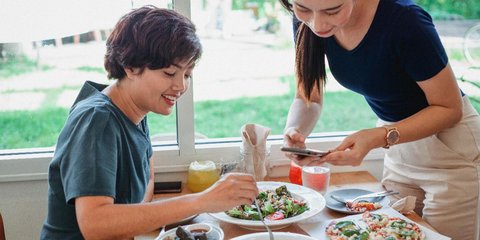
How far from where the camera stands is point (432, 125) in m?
1.61

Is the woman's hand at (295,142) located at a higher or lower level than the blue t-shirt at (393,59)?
lower

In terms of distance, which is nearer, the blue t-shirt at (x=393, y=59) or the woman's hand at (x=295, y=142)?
the blue t-shirt at (x=393, y=59)

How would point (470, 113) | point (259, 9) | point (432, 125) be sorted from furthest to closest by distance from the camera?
1. point (259, 9)
2. point (470, 113)
3. point (432, 125)

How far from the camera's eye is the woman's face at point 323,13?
1.44 m

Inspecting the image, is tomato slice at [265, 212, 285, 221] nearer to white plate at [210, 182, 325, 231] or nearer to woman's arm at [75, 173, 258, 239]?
white plate at [210, 182, 325, 231]

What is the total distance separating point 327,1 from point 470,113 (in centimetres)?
68

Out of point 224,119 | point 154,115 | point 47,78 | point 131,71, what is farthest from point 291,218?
point 224,119

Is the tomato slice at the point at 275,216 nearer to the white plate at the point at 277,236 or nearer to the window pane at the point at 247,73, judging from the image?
the white plate at the point at 277,236

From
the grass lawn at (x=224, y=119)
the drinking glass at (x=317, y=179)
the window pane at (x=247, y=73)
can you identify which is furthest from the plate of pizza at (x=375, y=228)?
the grass lawn at (x=224, y=119)

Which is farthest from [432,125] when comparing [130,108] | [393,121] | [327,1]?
[130,108]

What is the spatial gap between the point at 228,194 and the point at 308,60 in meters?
0.64

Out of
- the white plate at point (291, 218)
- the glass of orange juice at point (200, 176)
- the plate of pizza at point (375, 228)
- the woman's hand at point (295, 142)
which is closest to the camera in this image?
the plate of pizza at point (375, 228)

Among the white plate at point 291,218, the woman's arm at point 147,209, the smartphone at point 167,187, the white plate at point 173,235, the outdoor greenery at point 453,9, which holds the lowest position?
the smartphone at point 167,187

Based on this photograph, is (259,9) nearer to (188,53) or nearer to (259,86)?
(259,86)
